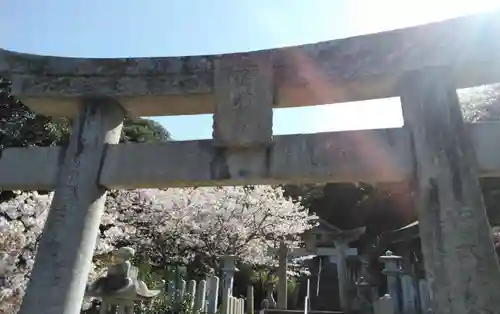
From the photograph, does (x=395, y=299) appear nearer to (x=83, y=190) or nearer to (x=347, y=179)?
(x=347, y=179)

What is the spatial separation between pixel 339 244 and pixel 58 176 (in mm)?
14379

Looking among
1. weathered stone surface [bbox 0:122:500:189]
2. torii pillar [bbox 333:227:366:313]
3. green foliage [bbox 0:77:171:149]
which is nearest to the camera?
weathered stone surface [bbox 0:122:500:189]

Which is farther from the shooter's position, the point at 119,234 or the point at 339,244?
the point at 339,244

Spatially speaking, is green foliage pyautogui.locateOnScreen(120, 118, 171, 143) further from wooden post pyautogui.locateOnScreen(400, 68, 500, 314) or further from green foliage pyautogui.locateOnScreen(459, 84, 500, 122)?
wooden post pyautogui.locateOnScreen(400, 68, 500, 314)

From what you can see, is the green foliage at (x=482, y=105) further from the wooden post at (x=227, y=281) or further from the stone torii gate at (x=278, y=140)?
the stone torii gate at (x=278, y=140)

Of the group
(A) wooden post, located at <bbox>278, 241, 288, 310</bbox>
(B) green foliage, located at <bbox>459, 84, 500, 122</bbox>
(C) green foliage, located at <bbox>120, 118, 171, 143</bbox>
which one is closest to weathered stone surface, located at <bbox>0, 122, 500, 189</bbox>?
(A) wooden post, located at <bbox>278, 241, 288, 310</bbox>

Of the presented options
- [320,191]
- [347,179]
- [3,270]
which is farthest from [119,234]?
[320,191]

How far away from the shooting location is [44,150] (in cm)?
369

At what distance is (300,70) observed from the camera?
11.5ft

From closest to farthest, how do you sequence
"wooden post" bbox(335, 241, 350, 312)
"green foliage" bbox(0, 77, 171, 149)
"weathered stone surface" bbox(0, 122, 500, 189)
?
"weathered stone surface" bbox(0, 122, 500, 189), "wooden post" bbox(335, 241, 350, 312), "green foliage" bbox(0, 77, 171, 149)

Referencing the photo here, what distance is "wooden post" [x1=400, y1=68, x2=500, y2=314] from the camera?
2.67 meters

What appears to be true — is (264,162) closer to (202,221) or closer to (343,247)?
(202,221)

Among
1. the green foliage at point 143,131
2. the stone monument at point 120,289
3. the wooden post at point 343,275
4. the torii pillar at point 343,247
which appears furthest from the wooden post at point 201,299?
the green foliage at point 143,131

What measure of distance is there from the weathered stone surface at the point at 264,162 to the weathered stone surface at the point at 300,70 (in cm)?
50
